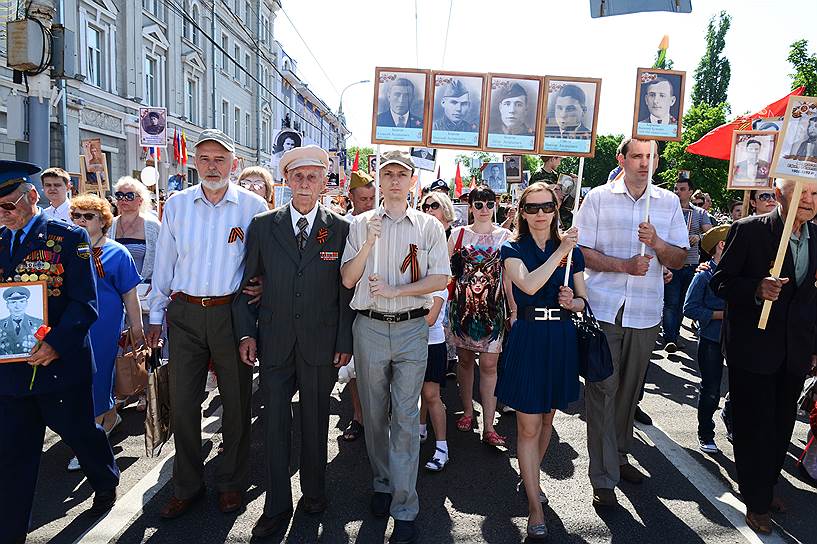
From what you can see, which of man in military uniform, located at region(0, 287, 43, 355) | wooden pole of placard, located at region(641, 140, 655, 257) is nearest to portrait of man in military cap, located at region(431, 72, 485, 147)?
wooden pole of placard, located at region(641, 140, 655, 257)

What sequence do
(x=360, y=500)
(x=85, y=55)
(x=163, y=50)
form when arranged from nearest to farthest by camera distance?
(x=360, y=500) < (x=85, y=55) < (x=163, y=50)

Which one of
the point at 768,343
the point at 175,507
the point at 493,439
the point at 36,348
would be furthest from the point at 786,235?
the point at 36,348

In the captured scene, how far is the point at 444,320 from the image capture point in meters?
5.21

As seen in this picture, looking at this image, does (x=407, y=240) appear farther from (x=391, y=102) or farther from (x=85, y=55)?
(x=85, y=55)

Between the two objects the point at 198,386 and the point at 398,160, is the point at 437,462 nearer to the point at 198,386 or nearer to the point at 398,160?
the point at 198,386

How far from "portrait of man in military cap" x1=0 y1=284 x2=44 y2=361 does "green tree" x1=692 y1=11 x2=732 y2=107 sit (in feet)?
205

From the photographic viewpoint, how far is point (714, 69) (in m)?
56.3

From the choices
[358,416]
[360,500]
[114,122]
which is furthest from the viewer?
[114,122]

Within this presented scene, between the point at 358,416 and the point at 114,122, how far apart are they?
849 inches

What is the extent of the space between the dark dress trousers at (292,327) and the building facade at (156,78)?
8286 millimetres

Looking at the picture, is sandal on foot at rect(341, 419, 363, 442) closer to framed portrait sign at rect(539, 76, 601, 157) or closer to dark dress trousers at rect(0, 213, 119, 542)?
dark dress trousers at rect(0, 213, 119, 542)

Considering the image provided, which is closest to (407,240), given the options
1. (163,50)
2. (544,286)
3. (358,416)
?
(544,286)

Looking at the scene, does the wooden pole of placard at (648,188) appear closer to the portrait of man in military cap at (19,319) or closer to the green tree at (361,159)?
the portrait of man in military cap at (19,319)

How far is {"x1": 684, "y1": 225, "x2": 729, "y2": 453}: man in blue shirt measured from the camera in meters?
4.85
